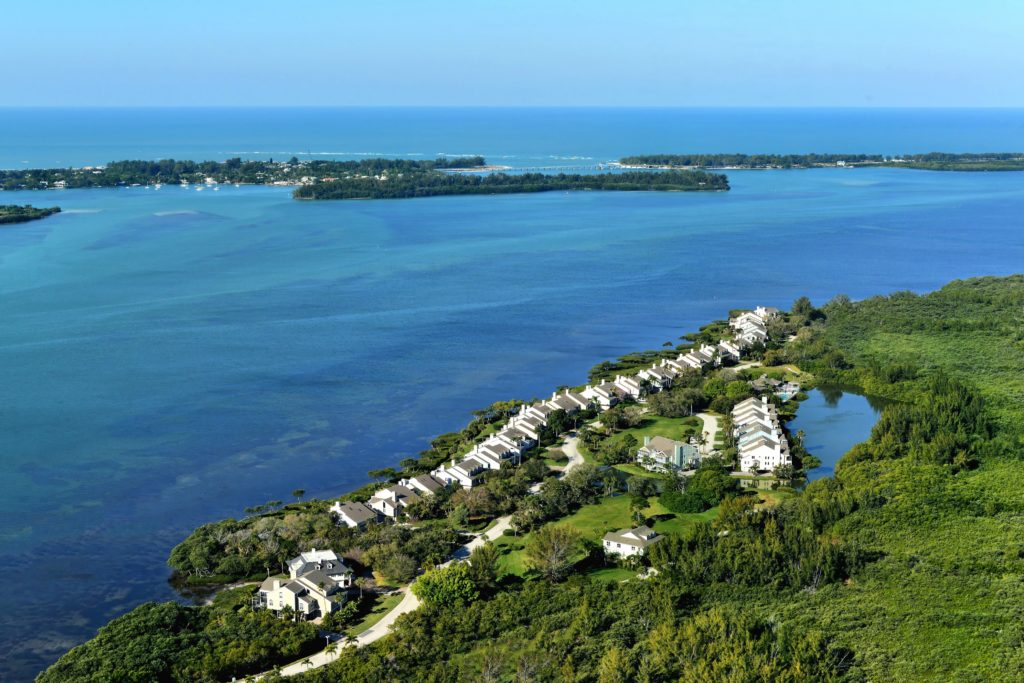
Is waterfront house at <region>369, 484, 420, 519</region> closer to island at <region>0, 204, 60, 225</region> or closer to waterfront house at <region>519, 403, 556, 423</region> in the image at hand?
waterfront house at <region>519, 403, 556, 423</region>

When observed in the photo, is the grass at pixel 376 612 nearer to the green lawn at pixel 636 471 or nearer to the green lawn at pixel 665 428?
the green lawn at pixel 636 471

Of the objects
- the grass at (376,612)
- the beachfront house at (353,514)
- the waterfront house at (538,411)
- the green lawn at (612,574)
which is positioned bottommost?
the grass at (376,612)

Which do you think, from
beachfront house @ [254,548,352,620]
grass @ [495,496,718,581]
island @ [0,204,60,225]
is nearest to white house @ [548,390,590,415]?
grass @ [495,496,718,581]

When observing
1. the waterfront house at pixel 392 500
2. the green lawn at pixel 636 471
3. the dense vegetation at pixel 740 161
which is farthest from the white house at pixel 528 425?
the dense vegetation at pixel 740 161

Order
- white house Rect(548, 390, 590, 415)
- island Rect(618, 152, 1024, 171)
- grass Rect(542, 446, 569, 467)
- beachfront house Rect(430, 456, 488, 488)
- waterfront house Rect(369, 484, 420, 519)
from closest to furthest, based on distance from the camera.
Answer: waterfront house Rect(369, 484, 420, 519)
beachfront house Rect(430, 456, 488, 488)
grass Rect(542, 446, 569, 467)
white house Rect(548, 390, 590, 415)
island Rect(618, 152, 1024, 171)

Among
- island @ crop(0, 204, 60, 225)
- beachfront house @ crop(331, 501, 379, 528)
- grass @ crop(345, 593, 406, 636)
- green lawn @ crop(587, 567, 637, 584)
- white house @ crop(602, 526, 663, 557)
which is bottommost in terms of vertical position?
A: grass @ crop(345, 593, 406, 636)

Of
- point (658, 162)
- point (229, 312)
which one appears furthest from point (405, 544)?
point (658, 162)

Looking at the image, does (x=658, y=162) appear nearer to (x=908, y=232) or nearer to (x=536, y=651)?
(x=908, y=232)
